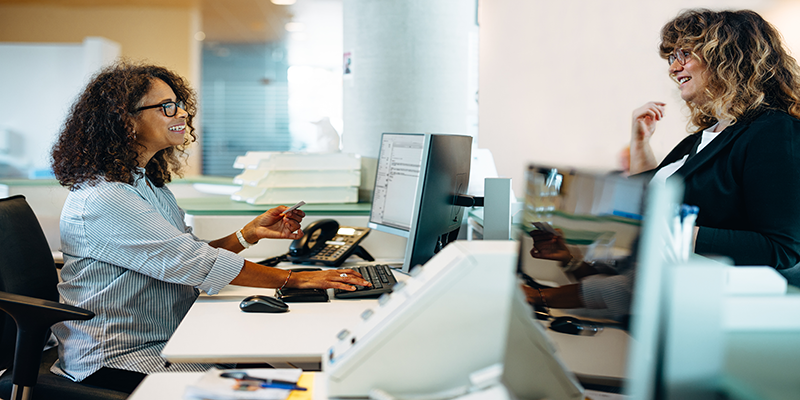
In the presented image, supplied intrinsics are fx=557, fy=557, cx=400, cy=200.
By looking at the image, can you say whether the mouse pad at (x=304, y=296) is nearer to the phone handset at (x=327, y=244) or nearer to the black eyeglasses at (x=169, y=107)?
the phone handset at (x=327, y=244)

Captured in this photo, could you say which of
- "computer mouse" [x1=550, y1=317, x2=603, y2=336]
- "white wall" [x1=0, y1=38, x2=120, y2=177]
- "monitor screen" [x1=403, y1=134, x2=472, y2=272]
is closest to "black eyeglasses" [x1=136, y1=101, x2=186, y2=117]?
"monitor screen" [x1=403, y1=134, x2=472, y2=272]

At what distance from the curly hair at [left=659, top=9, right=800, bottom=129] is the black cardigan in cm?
5

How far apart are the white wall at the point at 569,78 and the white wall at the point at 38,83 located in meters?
4.19

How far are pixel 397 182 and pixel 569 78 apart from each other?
9.05ft

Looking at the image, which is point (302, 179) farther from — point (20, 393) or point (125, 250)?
point (20, 393)

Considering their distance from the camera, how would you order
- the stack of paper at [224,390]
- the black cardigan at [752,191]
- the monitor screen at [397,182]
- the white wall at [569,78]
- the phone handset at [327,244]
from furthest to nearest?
the white wall at [569,78]
the phone handset at [327,244]
the monitor screen at [397,182]
the black cardigan at [752,191]
the stack of paper at [224,390]

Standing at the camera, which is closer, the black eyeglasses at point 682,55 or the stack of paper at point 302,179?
the black eyeglasses at point 682,55

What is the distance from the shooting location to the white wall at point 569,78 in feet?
11.2

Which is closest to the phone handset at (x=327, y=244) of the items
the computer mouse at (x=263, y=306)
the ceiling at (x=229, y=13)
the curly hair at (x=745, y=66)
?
the computer mouse at (x=263, y=306)

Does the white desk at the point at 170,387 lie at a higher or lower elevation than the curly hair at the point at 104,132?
lower

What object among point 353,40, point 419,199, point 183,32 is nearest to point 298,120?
point 183,32

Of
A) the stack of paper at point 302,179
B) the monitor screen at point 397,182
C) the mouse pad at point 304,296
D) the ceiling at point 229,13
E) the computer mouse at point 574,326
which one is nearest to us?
the computer mouse at point 574,326

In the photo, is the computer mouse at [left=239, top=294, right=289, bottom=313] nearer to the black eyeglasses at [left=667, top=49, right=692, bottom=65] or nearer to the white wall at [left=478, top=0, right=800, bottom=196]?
the black eyeglasses at [left=667, top=49, right=692, bottom=65]

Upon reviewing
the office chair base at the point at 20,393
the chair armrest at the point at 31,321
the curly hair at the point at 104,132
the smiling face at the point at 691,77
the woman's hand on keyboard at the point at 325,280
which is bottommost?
the office chair base at the point at 20,393
